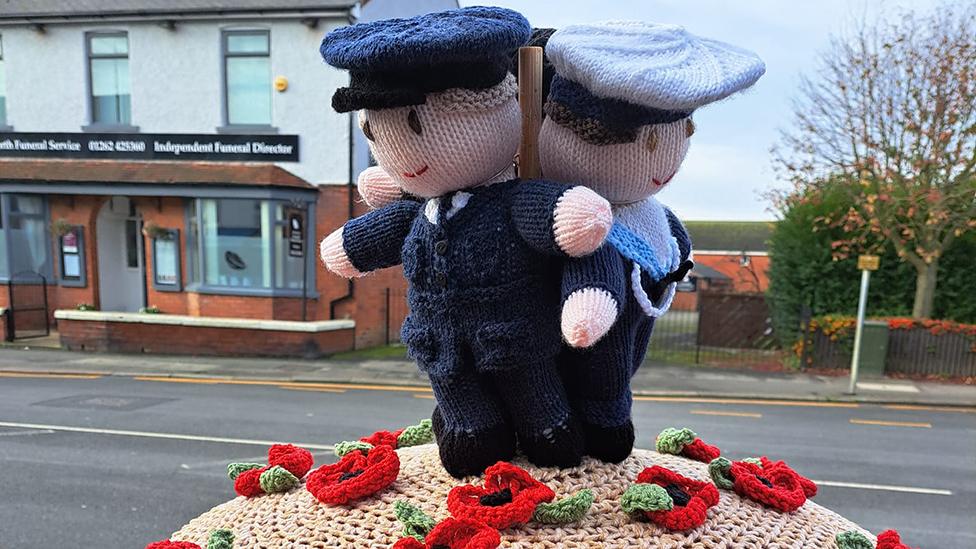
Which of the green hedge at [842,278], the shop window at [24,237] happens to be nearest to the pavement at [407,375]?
the green hedge at [842,278]

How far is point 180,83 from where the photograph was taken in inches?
425

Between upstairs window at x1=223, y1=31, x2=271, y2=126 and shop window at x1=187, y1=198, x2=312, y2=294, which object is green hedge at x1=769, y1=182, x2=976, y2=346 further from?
upstairs window at x1=223, y1=31, x2=271, y2=126

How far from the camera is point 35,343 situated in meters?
11.4

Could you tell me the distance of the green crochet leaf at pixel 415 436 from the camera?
5.42ft

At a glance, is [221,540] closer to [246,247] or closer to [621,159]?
[621,159]

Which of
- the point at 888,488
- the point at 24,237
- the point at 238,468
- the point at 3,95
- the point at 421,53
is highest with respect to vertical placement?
the point at 3,95

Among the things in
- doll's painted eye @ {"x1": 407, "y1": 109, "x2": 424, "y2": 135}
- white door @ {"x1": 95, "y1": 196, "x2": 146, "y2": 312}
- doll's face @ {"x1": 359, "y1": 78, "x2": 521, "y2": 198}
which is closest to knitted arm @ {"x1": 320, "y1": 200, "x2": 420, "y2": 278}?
doll's face @ {"x1": 359, "y1": 78, "x2": 521, "y2": 198}

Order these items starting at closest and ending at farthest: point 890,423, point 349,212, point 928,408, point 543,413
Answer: point 543,413
point 890,423
point 928,408
point 349,212

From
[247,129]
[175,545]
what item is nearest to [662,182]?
[175,545]

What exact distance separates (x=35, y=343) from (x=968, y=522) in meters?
14.5

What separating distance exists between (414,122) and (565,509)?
78 cm

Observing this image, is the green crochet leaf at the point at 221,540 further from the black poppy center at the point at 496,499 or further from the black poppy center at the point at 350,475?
the black poppy center at the point at 496,499

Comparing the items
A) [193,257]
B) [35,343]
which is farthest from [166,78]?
[35,343]

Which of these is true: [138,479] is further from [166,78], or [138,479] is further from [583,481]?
[166,78]
